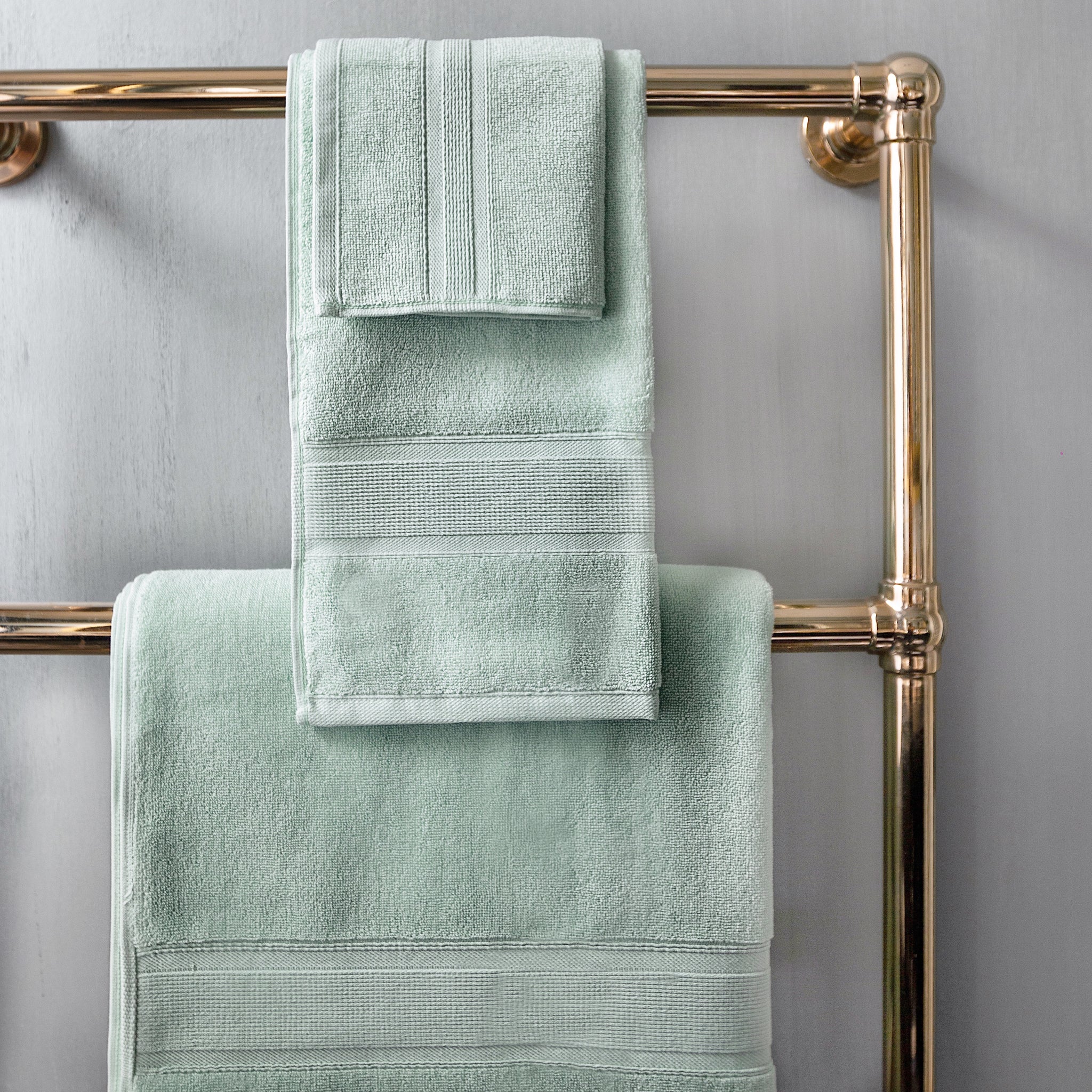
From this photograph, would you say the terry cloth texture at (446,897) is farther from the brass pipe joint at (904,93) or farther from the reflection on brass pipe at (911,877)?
the brass pipe joint at (904,93)

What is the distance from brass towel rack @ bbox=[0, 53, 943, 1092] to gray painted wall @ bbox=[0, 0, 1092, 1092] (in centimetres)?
11

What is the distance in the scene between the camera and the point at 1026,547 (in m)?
0.73

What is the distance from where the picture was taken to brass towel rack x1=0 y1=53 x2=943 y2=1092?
1.83 ft

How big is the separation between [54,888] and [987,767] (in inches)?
28.0

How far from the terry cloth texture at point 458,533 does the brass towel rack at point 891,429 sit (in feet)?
0.36

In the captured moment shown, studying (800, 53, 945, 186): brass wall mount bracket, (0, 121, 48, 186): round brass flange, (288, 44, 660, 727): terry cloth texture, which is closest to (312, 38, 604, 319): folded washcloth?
(288, 44, 660, 727): terry cloth texture

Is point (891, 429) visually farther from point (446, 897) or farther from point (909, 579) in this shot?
point (446, 897)

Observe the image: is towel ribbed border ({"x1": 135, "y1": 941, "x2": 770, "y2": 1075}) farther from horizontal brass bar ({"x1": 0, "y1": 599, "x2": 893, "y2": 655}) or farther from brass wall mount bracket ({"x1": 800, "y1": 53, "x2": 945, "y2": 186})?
brass wall mount bracket ({"x1": 800, "y1": 53, "x2": 945, "y2": 186})

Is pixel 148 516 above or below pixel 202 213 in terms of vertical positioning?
below

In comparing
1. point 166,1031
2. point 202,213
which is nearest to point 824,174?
point 202,213

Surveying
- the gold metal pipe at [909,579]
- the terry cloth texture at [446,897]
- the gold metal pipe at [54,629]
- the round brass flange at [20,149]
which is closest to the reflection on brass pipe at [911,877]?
the gold metal pipe at [909,579]

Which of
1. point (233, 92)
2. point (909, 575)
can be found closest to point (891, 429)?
point (909, 575)

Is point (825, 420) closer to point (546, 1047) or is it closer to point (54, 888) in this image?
point (546, 1047)

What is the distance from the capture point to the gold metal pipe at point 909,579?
58 cm
